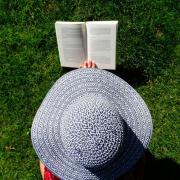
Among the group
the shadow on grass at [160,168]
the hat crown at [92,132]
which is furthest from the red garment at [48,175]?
the shadow on grass at [160,168]

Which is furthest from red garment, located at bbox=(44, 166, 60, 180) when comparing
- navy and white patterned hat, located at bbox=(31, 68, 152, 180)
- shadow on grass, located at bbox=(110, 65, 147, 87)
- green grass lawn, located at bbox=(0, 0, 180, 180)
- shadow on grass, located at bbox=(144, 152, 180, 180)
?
shadow on grass, located at bbox=(110, 65, 147, 87)

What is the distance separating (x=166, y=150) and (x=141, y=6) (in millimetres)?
1324

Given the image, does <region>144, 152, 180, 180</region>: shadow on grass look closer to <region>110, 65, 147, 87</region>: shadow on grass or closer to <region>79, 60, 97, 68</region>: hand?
<region>110, 65, 147, 87</region>: shadow on grass

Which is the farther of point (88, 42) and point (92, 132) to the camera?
point (88, 42)

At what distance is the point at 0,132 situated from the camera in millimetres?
4512

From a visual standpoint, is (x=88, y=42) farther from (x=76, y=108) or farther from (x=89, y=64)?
(x=76, y=108)

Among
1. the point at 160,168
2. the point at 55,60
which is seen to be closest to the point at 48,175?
the point at 160,168

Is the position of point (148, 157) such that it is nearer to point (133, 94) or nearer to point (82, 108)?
point (133, 94)

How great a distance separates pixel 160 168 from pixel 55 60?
136cm

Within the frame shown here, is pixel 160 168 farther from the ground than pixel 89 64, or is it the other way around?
pixel 89 64

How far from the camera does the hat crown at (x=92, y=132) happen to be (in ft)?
9.08

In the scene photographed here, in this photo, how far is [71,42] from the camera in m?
4.26

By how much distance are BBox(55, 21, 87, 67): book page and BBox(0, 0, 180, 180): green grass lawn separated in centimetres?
21

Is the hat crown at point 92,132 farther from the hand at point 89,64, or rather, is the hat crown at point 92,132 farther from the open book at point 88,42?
the open book at point 88,42
